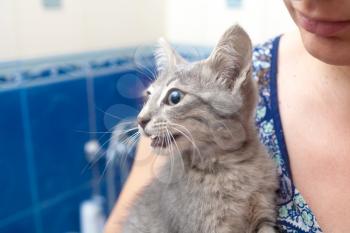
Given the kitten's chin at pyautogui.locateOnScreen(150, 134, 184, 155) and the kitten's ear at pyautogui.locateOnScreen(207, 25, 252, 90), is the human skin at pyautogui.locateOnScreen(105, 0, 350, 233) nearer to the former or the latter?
the kitten's ear at pyautogui.locateOnScreen(207, 25, 252, 90)

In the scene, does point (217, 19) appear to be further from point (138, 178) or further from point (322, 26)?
point (322, 26)

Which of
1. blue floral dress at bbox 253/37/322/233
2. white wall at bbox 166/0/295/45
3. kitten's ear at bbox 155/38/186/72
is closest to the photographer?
blue floral dress at bbox 253/37/322/233

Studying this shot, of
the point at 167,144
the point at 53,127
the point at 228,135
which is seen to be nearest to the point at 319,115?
the point at 228,135

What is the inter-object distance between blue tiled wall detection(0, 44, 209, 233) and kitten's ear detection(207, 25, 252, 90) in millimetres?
→ 588

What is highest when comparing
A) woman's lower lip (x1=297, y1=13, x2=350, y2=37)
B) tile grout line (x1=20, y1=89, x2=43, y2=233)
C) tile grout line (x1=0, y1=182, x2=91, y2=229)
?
woman's lower lip (x1=297, y1=13, x2=350, y2=37)

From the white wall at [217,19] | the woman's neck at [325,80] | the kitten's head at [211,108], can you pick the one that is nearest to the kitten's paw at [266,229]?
the kitten's head at [211,108]

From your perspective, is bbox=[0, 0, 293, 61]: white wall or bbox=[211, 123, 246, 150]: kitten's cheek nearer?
bbox=[211, 123, 246, 150]: kitten's cheek

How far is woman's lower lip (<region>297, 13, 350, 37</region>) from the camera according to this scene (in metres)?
0.59

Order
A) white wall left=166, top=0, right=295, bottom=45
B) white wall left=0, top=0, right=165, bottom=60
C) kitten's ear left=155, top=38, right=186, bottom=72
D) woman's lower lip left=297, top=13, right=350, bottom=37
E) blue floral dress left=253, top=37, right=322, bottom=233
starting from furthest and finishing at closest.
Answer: white wall left=166, top=0, right=295, bottom=45
white wall left=0, top=0, right=165, bottom=60
kitten's ear left=155, top=38, right=186, bottom=72
blue floral dress left=253, top=37, right=322, bottom=233
woman's lower lip left=297, top=13, right=350, bottom=37

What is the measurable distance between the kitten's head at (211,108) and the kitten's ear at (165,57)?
0.10m

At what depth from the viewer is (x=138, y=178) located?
105cm

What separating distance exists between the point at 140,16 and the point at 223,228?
1444 mm

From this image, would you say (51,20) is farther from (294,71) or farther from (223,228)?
(223,228)

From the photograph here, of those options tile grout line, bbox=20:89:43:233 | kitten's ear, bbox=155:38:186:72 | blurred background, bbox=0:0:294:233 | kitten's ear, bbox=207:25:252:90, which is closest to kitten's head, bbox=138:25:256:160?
kitten's ear, bbox=207:25:252:90
